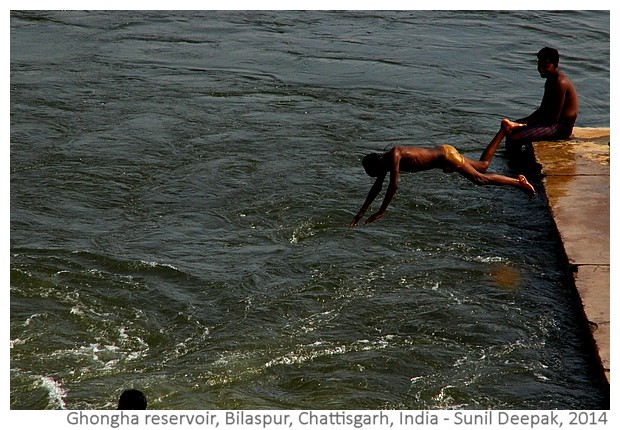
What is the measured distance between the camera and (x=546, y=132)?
11.8 metres

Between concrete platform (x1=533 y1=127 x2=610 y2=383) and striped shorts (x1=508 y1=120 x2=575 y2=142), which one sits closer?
concrete platform (x1=533 y1=127 x2=610 y2=383)

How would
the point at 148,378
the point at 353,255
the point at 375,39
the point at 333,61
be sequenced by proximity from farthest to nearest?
the point at 375,39, the point at 333,61, the point at 353,255, the point at 148,378

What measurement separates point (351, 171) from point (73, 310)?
4099 mm

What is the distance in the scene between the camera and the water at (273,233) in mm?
A: 7891

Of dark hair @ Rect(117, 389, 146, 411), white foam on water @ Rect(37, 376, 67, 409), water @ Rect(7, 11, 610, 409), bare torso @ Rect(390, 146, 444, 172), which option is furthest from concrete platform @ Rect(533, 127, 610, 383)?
white foam on water @ Rect(37, 376, 67, 409)

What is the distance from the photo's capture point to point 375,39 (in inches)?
671

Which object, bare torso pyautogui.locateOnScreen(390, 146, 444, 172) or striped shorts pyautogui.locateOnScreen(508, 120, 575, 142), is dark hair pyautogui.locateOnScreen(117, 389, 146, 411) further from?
striped shorts pyautogui.locateOnScreen(508, 120, 575, 142)

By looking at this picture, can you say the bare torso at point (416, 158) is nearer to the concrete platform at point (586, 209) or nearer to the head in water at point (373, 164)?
the head in water at point (373, 164)

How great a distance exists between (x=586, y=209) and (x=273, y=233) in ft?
10.0

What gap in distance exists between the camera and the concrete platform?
806 centimetres

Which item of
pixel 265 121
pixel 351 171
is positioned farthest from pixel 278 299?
pixel 265 121

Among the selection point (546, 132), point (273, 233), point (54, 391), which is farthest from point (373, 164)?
point (546, 132)

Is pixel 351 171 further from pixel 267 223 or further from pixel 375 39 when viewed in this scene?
pixel 375 39

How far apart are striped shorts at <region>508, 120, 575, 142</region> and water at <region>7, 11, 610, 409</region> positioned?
0.49 meters
